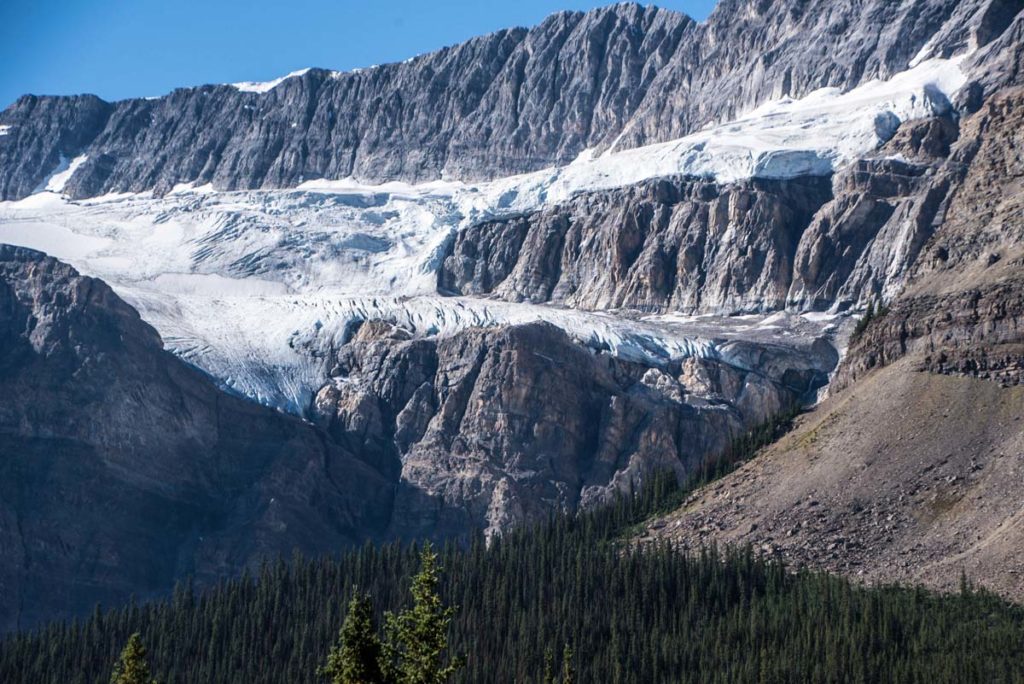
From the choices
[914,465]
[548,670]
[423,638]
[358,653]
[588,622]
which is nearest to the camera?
[358,653]

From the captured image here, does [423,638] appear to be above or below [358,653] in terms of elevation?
above

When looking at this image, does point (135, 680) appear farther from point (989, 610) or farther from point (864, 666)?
point (989, 610)

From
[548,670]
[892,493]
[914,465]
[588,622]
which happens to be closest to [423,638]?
[548,670]

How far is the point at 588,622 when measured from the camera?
150m

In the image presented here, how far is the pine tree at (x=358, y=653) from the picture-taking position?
184 feet

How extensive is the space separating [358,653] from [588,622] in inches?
3714

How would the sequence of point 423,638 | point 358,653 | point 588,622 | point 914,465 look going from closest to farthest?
1. point 358,653
2. point 423,638
3. point 588,622
4. point 914,465

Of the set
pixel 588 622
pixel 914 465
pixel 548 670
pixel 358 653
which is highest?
pixel 914 465

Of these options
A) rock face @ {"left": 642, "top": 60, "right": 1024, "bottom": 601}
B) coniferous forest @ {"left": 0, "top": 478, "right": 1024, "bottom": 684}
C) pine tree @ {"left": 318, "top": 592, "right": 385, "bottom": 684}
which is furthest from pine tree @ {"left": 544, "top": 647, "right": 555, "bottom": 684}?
rock face @ {"left": 642, "top": 60, "right": 1024, "bottom": 601}

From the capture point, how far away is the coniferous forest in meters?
132

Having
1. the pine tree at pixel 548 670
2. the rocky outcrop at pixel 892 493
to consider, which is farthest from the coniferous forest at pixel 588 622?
the pine tree at pixel 548 670

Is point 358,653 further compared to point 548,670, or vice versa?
point 548,670

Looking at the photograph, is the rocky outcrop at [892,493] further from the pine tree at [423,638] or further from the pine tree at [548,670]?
the pine tree at [423,638]

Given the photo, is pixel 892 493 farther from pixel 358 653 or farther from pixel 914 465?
pixel 358 653
